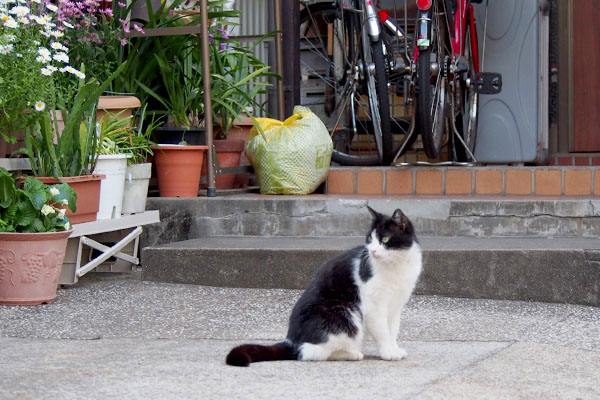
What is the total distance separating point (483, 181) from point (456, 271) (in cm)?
119

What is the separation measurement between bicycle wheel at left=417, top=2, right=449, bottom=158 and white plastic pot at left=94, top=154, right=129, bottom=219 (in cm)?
152

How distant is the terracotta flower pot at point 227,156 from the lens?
5129 millimetres

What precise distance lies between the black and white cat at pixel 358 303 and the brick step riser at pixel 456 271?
3.34ft

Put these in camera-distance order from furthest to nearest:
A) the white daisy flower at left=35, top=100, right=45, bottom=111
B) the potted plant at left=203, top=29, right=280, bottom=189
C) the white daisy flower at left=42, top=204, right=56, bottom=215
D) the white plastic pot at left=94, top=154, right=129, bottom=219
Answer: the potted plant at left=203, top=29, right=280, bottom=189, the white plastic pot at left=94, top=154, right=129, bottom=219, the white daisy flower at left=35, top=100, right=45, bottom=111, the white daisy flower at left=42, top=204, right=56, bottom=215

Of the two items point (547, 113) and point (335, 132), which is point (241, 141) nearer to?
point (335, 132)

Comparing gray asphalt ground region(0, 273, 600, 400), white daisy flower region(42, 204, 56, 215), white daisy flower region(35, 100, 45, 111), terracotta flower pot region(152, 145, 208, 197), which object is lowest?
gray asphalt ground region(0, 273, 600, 400)

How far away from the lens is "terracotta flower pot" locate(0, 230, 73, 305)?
369 cm

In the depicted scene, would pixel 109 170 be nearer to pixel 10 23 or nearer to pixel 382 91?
pixel 10 23

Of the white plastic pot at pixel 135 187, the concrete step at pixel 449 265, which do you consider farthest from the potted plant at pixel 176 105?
the concrete step at pixel 449 265

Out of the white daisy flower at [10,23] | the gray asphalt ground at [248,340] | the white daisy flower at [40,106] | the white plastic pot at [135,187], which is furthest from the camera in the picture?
the white plastic pot at [135,187]

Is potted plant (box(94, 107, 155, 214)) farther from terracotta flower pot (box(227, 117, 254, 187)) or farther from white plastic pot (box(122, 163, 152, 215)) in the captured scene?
terracotta flower pot (box(227, 117, 254, 187))

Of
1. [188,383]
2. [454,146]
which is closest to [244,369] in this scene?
[188,383]

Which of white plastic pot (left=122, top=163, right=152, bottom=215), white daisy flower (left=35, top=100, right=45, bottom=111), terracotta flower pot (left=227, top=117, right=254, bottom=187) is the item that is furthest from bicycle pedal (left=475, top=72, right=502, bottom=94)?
white daisy flower (left=35, top=100, right=45, bottom=111)

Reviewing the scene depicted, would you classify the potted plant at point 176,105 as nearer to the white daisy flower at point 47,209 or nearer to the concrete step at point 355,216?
the concrete step at point 355,216
